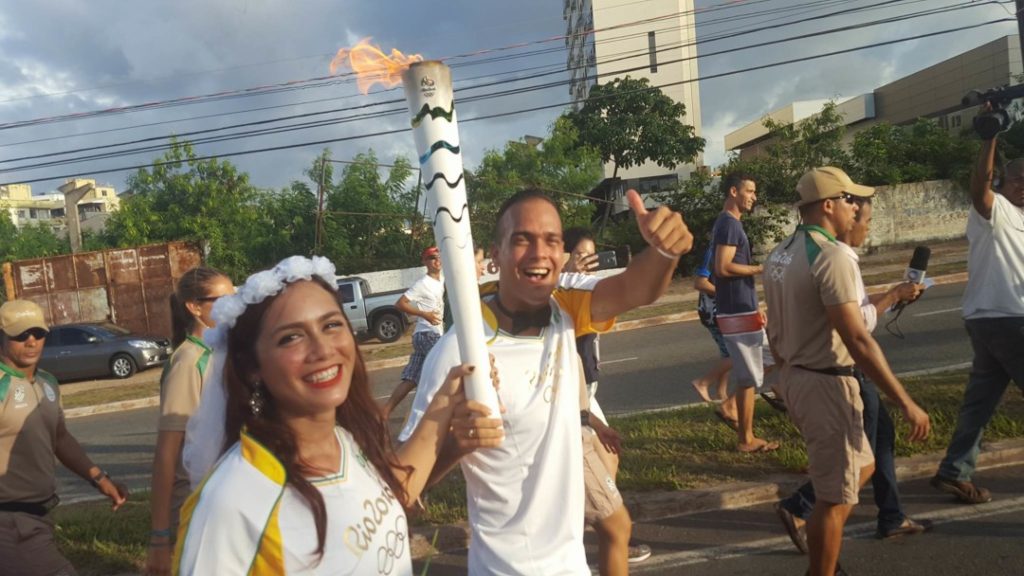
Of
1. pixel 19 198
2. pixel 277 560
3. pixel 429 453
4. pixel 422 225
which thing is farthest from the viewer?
pixel 19 198

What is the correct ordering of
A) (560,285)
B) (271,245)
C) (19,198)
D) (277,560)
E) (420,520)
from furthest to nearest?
(19,198) → (271,245) → (420,520) → (560,285) → (277,560)

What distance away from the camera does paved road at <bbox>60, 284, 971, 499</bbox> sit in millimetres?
9102

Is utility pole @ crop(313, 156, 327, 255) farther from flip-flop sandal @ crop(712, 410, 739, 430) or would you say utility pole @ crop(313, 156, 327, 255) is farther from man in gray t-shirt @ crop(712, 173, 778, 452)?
man in gray t-shirt @ crop(712, 173, 778, 452)

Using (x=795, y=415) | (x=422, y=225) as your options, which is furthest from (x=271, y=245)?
(x=795, y=415)

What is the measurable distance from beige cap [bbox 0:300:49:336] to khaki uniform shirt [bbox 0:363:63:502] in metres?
0.17

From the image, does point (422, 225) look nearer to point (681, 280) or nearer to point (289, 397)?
point (681, 280)

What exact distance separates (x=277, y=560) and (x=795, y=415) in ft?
9.83

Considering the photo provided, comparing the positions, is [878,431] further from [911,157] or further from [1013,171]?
[911,157]

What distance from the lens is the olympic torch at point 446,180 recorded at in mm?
1861

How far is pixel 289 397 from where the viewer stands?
1.80 m

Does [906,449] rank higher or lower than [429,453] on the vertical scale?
lower

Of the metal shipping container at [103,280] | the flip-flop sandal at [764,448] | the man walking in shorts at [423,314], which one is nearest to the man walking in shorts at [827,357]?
the flip-flop sandal at [764,448]

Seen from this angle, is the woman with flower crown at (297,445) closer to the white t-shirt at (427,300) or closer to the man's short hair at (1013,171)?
the man's short hair at (1013,171)

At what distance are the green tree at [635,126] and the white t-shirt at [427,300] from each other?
31.2 meters
